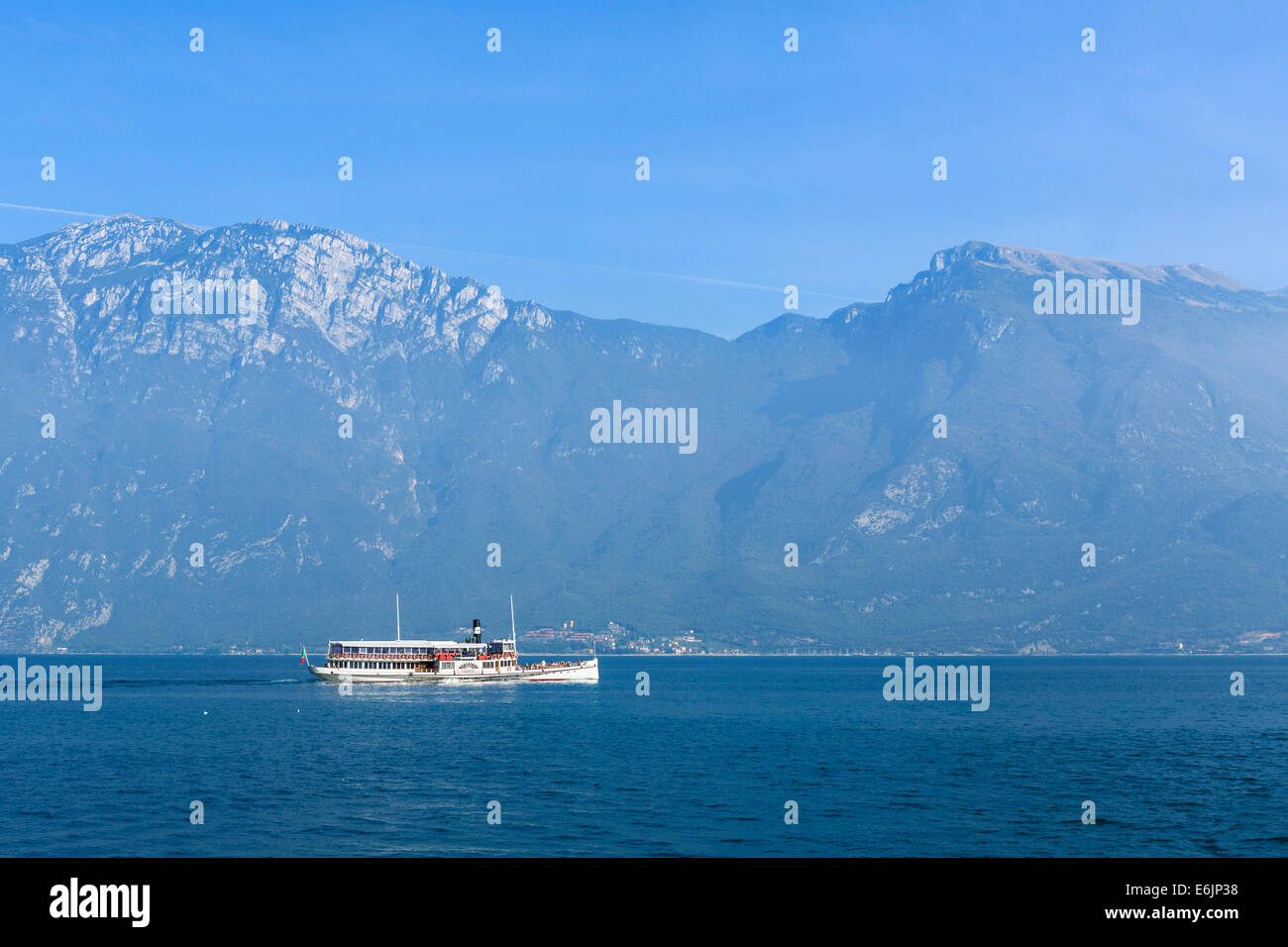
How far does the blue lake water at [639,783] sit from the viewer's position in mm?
56812

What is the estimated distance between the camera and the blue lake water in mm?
56812

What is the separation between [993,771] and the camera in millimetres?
85438

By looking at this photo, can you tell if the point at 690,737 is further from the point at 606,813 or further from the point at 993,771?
the point at 606,813

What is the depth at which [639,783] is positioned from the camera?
79.1m

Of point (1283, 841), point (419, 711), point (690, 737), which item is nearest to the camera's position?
point (1283, 841)

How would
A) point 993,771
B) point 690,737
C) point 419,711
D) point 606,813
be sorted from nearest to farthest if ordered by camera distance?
point 606,813, point 993,771, point 690,737, point 419,711

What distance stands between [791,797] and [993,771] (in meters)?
20.8

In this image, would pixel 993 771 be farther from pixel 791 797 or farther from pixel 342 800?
pixel 342 800
